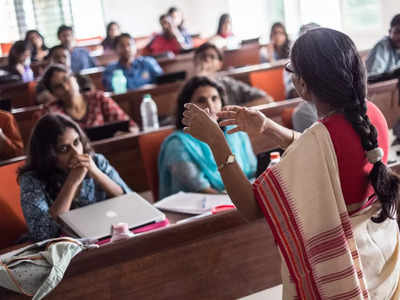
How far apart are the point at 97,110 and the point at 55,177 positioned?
5.18 ft

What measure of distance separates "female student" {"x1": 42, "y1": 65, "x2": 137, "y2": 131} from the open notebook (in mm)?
1382

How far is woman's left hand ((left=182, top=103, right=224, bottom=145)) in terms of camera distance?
117 cm

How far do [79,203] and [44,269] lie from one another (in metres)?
0.94

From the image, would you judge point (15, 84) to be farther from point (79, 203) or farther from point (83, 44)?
point (83, 44)

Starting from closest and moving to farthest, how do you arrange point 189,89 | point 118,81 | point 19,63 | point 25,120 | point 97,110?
1. point 189,89
2. point 97,110
3. point 25,120
4. point 118,81
5. point 19,63

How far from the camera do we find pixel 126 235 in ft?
5.22

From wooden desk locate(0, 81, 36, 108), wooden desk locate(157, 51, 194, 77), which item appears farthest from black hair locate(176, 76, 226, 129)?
wooden desk locate(157, 51, 194, 77)

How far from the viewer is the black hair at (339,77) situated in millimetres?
1082

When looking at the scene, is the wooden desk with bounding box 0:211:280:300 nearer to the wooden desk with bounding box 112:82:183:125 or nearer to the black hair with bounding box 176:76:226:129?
the black hair with bounding box 176:76:226:129

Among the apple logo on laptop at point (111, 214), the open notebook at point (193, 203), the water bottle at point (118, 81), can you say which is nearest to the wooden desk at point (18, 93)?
the water bottle at point (118, 81)

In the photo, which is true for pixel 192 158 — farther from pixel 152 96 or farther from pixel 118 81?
pixel 118 81

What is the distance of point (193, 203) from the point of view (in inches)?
80.7

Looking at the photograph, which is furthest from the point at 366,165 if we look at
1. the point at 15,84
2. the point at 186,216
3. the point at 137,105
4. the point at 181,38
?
the point at 181,38

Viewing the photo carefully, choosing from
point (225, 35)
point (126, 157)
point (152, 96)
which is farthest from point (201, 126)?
point (225, 35)
